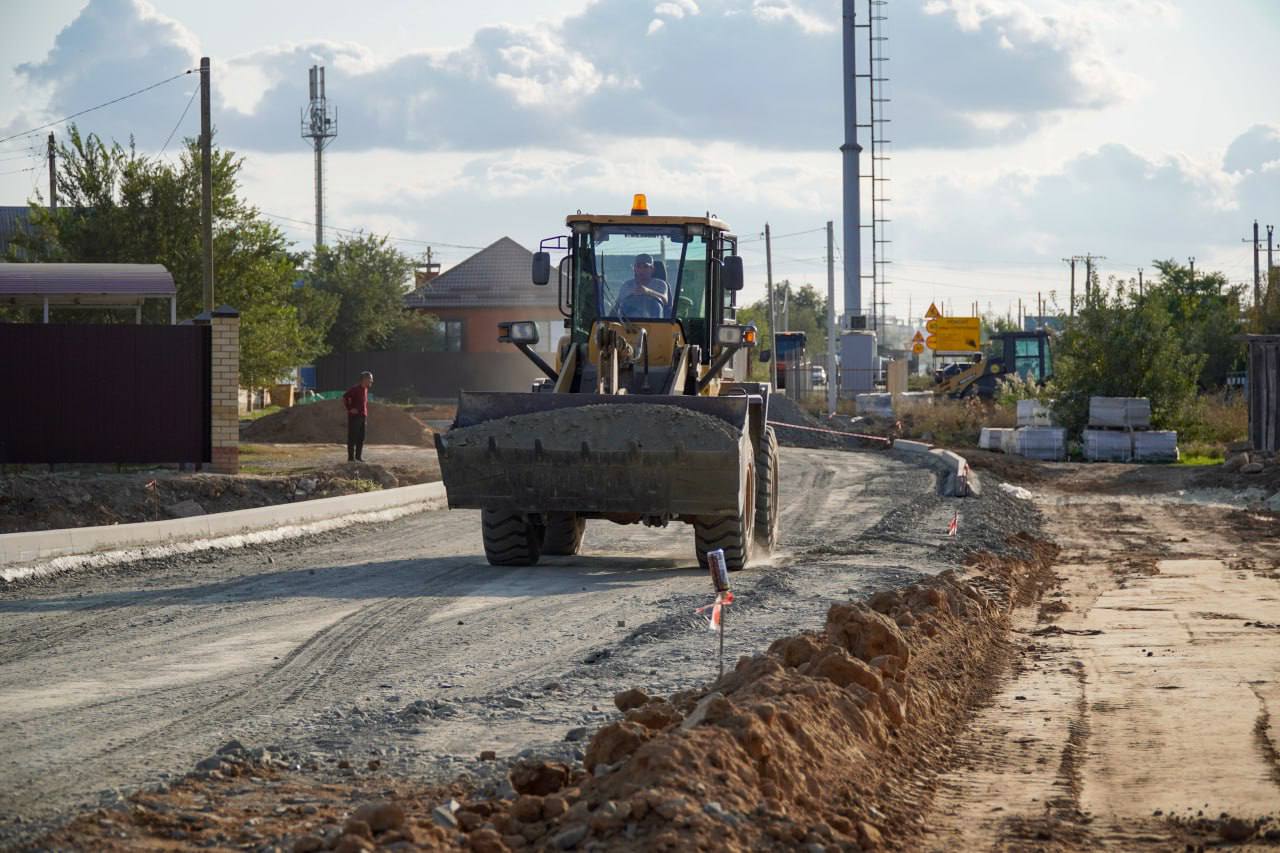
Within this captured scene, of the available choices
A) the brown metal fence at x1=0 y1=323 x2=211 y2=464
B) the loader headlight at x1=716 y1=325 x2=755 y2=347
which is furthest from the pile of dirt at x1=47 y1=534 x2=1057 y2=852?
the brown metal fence at x1=0 y1=323 x2=211 y2=464

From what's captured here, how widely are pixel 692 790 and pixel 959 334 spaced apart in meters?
66.2

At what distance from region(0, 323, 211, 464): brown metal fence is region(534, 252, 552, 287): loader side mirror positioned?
361 inches

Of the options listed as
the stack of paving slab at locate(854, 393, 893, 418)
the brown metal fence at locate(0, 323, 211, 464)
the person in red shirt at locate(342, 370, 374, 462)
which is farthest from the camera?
the stack of paving slab at locate(854, 393, 893, 418)

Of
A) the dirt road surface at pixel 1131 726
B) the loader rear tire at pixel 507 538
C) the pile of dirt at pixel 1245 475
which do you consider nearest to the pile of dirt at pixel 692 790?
the dirt road surface at pixel 1131 726

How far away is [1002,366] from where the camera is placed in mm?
50156

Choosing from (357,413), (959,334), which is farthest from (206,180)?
(959,334)

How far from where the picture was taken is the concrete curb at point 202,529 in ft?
41.7

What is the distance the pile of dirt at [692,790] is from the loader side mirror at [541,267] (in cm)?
713

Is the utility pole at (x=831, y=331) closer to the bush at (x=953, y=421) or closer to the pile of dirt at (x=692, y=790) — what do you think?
the bush at (x=953, y=421)

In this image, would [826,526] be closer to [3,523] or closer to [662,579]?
[662,579]

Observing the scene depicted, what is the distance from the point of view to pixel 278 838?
5094mm

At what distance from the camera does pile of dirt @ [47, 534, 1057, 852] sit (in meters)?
4.92

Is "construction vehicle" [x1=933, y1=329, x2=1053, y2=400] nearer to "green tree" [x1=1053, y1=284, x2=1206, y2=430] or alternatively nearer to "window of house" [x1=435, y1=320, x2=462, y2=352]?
"green tree" [x1=1053, y1=284, x2=1206, y2=430]

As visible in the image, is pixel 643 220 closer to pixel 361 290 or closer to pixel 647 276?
pixel 647 276
